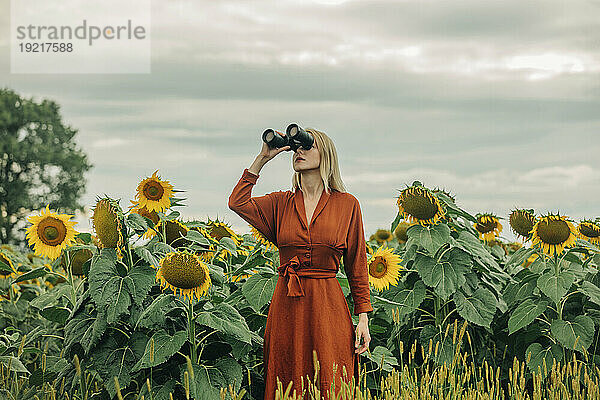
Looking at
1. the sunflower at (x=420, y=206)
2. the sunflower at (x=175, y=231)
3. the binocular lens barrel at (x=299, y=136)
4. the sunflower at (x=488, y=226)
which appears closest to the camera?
the binocular lens barrel at (x=299, y=136)

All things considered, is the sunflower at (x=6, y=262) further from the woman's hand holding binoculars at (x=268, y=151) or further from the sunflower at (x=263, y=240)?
the woman's hand holding binoculars at (x=268, y=151)

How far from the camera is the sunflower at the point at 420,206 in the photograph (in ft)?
15.6

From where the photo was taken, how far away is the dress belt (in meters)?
3.64

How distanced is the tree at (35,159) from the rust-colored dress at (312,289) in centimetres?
2055

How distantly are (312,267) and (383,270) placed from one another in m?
1.17

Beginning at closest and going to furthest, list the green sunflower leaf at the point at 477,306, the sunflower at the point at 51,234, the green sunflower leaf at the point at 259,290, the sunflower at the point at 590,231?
the green sunflower leaf at the point at 259,290, the sunflower at the point at 51,234, the green sunflower leaf at the point at 477,306, the sunflower at the point at 590,231

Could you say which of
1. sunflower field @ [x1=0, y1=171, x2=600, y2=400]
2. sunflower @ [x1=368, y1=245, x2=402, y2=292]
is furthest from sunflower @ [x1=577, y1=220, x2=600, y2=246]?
sunflower @ [x1=368, y1=245, x2=402, y2=292]

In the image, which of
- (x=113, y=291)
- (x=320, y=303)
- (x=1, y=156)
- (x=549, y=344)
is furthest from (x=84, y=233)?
(x=1, y=156)

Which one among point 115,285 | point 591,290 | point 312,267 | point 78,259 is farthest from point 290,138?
point 591,290

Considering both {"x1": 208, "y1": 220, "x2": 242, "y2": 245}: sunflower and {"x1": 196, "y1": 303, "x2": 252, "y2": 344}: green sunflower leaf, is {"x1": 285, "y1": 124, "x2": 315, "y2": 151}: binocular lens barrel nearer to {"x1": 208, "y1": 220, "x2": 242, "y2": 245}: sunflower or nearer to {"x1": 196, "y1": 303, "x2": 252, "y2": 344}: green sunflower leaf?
{"x1": 196, "y1": 303, "x2": 252, "y2": 344}: green sunflower leaf

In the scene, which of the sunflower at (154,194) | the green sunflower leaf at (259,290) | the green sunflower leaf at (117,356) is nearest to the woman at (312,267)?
the green sunflower leaf at (259,290)

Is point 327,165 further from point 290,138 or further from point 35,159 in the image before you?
point 35,159

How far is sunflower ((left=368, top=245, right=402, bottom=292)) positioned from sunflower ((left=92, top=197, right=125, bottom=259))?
1.68 meters

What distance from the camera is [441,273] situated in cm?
470
